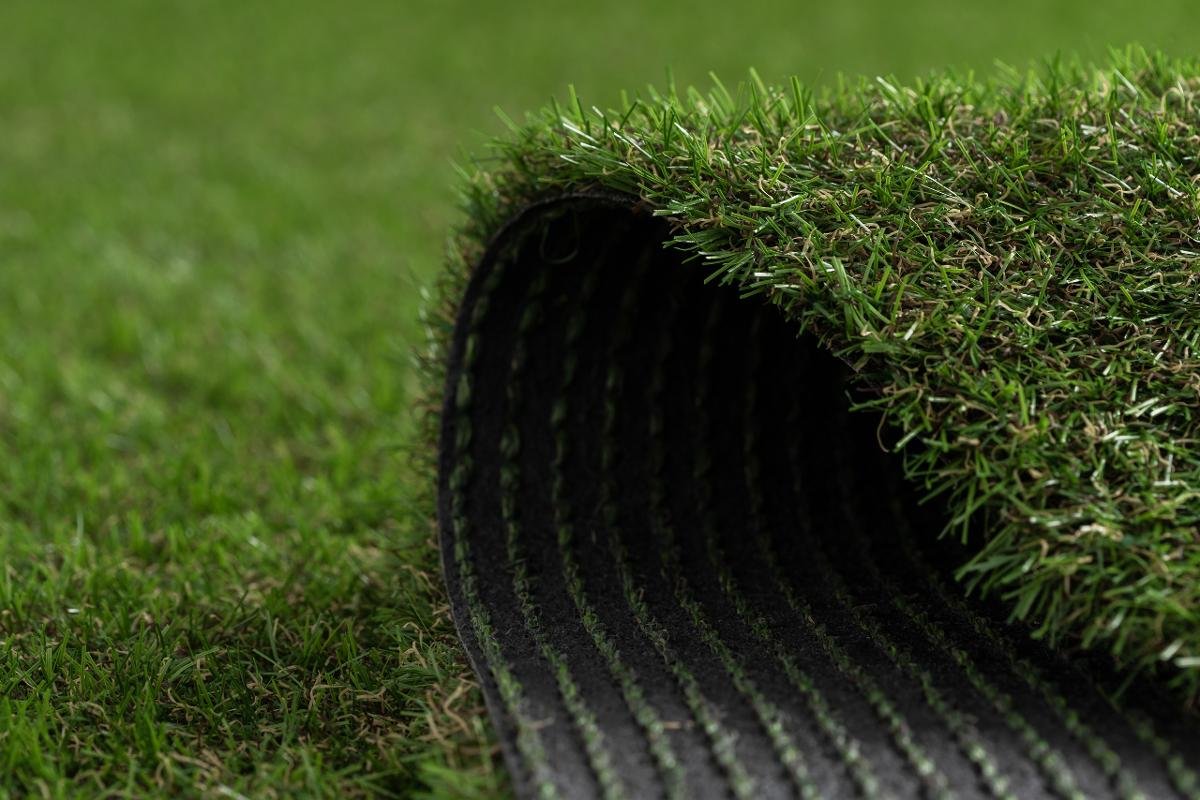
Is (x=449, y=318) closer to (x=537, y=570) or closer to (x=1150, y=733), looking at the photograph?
(x=537, y=570)

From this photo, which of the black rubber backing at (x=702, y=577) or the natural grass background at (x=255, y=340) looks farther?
the natural grass background at (x=255, y=340)

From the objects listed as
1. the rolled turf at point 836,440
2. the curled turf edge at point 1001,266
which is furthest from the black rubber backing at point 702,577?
the curled turf edge at point 1001,266

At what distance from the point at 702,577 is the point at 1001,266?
76cm

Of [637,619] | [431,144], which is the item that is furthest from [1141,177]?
[431,144]

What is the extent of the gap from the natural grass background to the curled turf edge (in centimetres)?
58

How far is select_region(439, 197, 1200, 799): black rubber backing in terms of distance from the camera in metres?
1.67

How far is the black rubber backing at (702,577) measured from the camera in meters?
1.67

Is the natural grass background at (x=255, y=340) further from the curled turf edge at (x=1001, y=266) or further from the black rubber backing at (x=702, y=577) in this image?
the curled turf edge at (x=1001, y=266)

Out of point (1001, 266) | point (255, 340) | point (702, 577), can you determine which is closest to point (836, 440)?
point (702, 577)

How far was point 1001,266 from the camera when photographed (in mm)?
1917

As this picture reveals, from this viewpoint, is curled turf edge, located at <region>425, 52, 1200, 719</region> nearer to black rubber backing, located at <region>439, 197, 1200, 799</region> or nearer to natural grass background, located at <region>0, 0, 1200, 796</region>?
black rubber backing, located at <region>439, 197, 1200, 799</region>

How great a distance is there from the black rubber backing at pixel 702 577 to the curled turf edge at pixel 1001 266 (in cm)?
12

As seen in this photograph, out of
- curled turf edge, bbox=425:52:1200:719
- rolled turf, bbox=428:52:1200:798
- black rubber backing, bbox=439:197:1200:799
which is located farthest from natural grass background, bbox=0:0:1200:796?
curled turf edge, bbox=425:52:1200:719

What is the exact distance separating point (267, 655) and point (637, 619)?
0.69 metres
